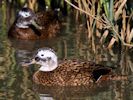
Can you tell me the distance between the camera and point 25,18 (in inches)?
428

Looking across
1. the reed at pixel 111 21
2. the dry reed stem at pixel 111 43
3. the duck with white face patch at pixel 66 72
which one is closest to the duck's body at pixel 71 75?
the duck with white face patch at pixel 66 72

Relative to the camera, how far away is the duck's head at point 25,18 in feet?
35.1

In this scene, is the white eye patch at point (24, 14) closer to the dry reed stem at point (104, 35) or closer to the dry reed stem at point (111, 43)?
the dry reed stem at point (104, 35)

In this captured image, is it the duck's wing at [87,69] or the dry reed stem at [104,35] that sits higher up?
the dry reed stem at [104,35]

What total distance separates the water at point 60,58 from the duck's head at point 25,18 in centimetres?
26

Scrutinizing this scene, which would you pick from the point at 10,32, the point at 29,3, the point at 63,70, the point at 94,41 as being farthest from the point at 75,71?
the point at 29,3

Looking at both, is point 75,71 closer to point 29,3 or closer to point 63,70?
point 63,70

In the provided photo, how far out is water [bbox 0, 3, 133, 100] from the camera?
24.5 ft


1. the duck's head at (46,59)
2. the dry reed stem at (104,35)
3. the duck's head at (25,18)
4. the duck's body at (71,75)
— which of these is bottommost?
the duck's body at (71,75)

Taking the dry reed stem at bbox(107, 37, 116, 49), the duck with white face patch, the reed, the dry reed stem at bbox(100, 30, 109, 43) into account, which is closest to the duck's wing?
the duck with white face patch

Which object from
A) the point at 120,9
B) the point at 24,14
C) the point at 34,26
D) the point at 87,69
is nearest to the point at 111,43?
the point at 120,9

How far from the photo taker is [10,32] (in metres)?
10.3

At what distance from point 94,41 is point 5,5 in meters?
2.98

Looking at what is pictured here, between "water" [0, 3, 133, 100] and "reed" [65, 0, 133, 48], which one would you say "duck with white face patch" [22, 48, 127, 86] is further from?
"reed" [65, 0, 133, 48]
